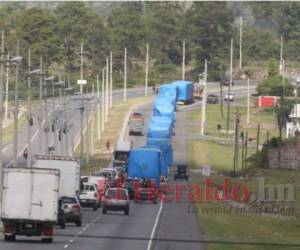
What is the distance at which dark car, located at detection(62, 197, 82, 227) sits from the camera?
62156 millimetres

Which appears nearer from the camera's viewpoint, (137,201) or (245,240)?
(245,240)

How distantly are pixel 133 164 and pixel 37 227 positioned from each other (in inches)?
1874

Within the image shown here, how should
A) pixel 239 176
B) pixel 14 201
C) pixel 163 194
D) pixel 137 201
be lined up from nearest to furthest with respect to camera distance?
pixel 14 201
pixel 137 201
pixel 163 194
pixel 239 176

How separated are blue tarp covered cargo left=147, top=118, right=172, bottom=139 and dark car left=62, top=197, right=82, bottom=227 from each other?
6460 cm

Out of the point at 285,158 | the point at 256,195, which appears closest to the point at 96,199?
the point at 256,195

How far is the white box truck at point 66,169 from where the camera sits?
6950 centimetres

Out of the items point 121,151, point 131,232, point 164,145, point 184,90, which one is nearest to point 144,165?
point 164,145

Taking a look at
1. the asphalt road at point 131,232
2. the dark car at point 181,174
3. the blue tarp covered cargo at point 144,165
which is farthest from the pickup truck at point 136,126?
the asphalt road at point 131,232

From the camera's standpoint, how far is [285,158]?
12925cm

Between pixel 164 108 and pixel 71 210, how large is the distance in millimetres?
85810

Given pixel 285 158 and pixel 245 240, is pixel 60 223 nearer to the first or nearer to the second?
pixel 245 240

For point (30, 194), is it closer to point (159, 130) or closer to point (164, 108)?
point (159, 130)

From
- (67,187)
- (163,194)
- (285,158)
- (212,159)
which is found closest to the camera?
(67,187)

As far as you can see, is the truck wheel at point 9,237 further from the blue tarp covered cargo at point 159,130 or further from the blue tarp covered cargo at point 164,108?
the blue tarp covered cargo at point 164,108
